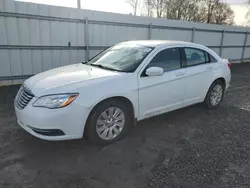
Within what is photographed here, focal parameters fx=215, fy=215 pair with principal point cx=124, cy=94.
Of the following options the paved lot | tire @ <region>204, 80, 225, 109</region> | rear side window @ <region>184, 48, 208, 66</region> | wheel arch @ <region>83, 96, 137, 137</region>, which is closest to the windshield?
wheel arch @ <region>83, 96, 137, 137</region>

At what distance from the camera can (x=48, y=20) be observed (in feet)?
21.6

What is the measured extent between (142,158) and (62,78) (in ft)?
5.55

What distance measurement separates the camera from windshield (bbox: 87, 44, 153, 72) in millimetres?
3684

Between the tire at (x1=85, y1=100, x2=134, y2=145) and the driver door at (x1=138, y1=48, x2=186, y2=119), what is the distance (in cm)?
28

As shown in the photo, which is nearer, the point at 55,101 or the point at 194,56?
the point at 55,101

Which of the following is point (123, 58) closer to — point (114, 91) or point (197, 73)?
point (114, 91)

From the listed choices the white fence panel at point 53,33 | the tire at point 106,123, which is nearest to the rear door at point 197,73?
the tire at point 106,123

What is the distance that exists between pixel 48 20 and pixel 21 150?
4.70 meters

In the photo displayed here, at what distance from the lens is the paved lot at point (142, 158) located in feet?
8.38

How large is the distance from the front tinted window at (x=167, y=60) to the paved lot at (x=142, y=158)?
1127mm

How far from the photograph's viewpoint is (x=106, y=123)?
10.8 ft

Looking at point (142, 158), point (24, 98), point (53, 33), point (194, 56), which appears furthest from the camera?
point (53, 33)

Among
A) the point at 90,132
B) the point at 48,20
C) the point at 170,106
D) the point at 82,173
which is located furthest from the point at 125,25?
the point at 82,173

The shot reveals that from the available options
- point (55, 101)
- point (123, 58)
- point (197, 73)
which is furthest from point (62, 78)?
point (197, 73)
